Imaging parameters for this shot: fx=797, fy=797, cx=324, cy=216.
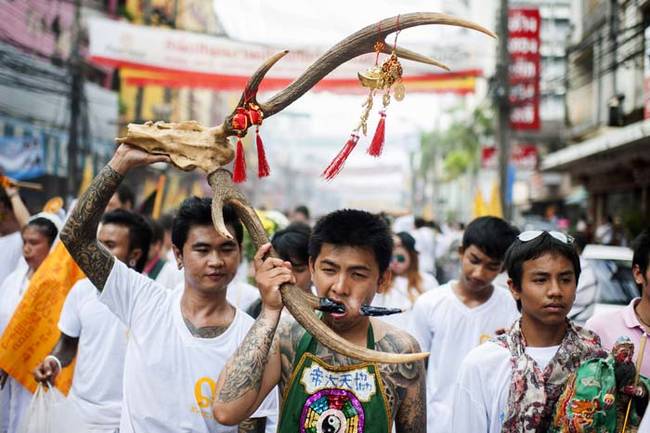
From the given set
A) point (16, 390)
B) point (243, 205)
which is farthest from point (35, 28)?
point (243, 205)

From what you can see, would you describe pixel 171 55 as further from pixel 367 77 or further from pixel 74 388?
pixel 367 77

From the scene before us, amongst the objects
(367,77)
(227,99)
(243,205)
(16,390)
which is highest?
(227,99)

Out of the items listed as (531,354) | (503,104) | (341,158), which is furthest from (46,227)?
(503,104)

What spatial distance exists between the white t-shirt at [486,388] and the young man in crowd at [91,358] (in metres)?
1.81

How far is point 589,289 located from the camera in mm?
5512

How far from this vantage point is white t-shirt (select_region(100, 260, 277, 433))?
3139 mm

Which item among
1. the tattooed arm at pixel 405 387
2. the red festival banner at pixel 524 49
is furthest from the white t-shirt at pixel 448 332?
the red festival banner at pixel 524 49

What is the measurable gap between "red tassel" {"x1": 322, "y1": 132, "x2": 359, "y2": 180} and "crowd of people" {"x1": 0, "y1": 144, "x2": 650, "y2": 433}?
0.16 metres

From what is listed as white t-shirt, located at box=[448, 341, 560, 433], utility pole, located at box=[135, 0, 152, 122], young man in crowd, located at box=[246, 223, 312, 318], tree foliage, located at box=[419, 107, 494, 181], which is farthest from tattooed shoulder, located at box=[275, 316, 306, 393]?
tree foliage, located at box=[419, 107, 494, 181]

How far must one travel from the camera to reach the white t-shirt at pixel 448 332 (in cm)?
475

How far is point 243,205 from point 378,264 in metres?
0.53

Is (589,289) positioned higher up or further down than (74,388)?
higher up

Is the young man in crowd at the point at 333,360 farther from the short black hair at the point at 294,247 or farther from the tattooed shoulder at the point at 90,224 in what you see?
the short black hair at the point at 294,247

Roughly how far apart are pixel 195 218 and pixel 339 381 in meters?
1.07
